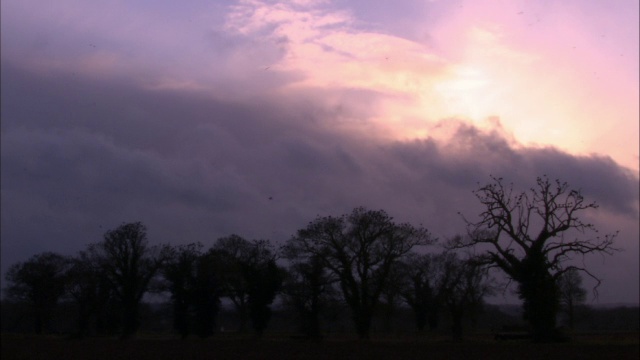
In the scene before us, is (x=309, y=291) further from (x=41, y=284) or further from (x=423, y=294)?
(x=41, y=284)

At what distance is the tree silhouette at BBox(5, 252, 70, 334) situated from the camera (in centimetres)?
7100

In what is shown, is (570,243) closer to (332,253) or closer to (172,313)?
(332,253)

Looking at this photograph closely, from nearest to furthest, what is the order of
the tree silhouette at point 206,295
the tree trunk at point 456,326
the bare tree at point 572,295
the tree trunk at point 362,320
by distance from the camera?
the tree trunk at point 456,326 < the tree trunk at point 362,320 < the tree silhouette at point 206,295 < the bare tree at point 572,295

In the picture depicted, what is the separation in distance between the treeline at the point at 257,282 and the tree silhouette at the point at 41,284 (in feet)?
0.36

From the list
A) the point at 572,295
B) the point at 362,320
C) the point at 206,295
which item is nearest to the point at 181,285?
the point at 206,295

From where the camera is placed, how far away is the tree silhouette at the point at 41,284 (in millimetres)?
71000

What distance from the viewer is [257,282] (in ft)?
202

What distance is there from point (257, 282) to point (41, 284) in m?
26.2

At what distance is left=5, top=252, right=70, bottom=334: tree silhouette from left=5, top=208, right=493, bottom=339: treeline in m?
0.11

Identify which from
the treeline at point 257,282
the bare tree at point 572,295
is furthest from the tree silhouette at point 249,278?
the bare tree at point 572,295

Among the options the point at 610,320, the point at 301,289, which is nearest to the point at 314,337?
the point at 301,289

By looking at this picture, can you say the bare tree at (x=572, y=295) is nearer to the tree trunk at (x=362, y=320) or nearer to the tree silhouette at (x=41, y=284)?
the tree trunk at (x=362, y=320)

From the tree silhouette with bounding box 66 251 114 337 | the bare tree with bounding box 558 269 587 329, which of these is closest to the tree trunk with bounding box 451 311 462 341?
the bare tree with bounding box 558 269 587 329

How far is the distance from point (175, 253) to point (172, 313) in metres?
5.70
